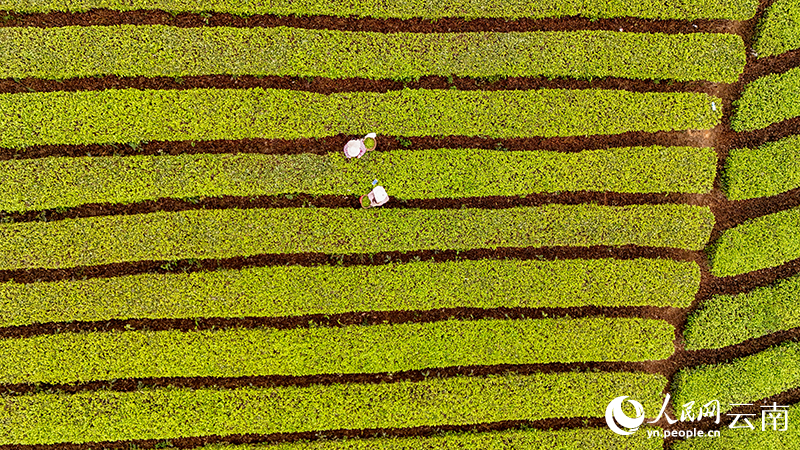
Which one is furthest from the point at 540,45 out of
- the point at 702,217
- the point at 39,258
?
the point at 39,258

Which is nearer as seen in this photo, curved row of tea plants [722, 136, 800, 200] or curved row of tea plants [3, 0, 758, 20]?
curved row of tea plants [3, 0, 758, 20]

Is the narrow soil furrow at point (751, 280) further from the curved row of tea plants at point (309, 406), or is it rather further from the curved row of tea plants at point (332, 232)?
the curved row of tea plants at point (309, 406)

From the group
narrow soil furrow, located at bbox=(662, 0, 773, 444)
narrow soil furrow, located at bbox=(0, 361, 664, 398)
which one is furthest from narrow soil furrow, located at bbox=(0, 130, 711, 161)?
narrow soil furrow, located at bbox=(0, 361, 664, 398)

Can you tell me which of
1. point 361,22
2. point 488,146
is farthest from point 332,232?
point 361,22

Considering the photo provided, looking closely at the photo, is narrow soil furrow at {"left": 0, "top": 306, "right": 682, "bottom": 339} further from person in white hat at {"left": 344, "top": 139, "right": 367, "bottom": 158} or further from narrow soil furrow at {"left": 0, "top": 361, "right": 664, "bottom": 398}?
person in white hat at {"left": 344, "top": 139, "right": 367, "bottom": 158}

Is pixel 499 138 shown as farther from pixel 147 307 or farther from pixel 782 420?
pixel 782 420

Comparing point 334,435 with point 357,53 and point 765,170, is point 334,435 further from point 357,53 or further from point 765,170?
point 765,170

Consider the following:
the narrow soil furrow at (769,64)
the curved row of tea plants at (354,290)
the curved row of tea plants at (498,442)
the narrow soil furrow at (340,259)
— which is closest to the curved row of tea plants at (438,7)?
the narrow soil furrow at (769,64)
